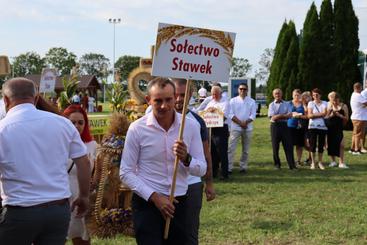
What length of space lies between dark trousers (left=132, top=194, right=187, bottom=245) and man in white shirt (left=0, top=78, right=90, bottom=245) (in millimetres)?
624

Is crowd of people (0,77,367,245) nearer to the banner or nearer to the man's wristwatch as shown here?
the man's wristwatch

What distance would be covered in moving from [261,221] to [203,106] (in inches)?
184

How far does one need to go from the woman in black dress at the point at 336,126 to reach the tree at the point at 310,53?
10.5m

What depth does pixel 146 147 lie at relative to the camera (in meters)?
3.99

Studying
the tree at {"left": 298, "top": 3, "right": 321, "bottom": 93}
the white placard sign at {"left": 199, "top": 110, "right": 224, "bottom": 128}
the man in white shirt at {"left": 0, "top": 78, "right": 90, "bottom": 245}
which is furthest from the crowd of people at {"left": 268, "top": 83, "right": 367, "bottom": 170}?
the tree at {"left": 298, "top": 3, "right": 321, "bottom": 93}

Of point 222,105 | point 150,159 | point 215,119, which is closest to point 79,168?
point 150,159

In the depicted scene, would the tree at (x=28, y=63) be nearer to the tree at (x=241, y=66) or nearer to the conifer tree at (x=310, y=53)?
the tree at (x=241, y=66)

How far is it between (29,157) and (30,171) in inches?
3.4

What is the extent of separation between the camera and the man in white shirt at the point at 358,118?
50.1 ft

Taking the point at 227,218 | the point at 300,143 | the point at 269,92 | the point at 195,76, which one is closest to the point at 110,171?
the point at 227,218

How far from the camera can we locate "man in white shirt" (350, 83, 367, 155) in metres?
15.3

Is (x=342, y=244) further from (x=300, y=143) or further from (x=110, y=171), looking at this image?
(x=300, y=143)

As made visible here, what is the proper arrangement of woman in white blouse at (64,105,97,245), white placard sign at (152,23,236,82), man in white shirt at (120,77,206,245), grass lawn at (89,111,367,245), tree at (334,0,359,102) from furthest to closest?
1. tree at (334,0,359,102)
2. grass lawn at (89,111,367,245)
3. woman in white blouse at (64,105,97,245)
4. white placard sign at (152,23,236,82)
5. man in white shirt at (120,77,206,245)

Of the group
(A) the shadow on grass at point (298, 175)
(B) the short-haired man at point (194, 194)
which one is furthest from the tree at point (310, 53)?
(B) the short-haired man at point (194, 194)
